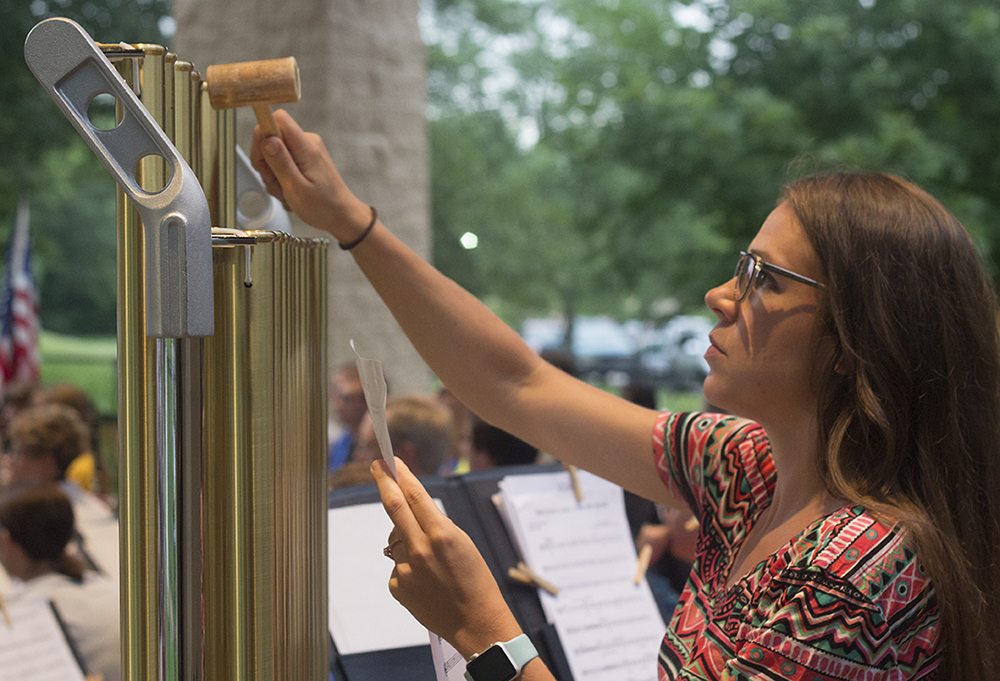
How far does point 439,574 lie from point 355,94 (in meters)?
3.37

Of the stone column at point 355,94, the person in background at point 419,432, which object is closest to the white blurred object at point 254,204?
the person in background at point 419,432

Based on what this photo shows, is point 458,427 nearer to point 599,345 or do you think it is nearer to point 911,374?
point 911,374

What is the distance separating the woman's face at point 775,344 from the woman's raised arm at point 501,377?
11.2 inches

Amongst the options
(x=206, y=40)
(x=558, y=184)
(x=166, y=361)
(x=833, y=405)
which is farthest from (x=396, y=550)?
(x=558, y=184)

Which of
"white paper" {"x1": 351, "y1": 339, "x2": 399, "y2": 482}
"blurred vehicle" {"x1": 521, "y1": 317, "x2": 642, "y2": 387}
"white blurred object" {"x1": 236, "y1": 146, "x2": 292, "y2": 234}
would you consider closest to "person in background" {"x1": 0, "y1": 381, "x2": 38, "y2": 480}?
"white blurred object" {"x1": 236, "y1": 146, "x2": 292, "y2": 234}

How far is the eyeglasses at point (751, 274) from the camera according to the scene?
1.22 m

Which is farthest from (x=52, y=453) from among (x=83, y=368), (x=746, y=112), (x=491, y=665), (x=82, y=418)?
(x=83, y=368)

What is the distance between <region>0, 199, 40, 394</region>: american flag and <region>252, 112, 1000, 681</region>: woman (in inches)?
196

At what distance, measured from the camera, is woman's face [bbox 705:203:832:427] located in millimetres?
1214

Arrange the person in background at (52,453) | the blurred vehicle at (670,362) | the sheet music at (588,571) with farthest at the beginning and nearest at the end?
the blurred vehicle at (670,362) → the person in background at (52,453) → the sheet music at (588,571)

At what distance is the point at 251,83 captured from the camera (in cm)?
91

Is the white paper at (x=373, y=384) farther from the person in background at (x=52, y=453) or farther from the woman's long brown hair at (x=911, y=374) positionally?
the person in background at (x=52, y=453)

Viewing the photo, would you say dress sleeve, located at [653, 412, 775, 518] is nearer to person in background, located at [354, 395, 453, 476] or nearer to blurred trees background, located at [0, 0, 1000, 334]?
person in background, located at [354, 395, 453, 476]

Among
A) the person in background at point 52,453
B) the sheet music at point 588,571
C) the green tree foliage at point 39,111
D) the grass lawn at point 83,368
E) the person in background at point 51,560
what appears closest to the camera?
the sheet music at point 588,571
